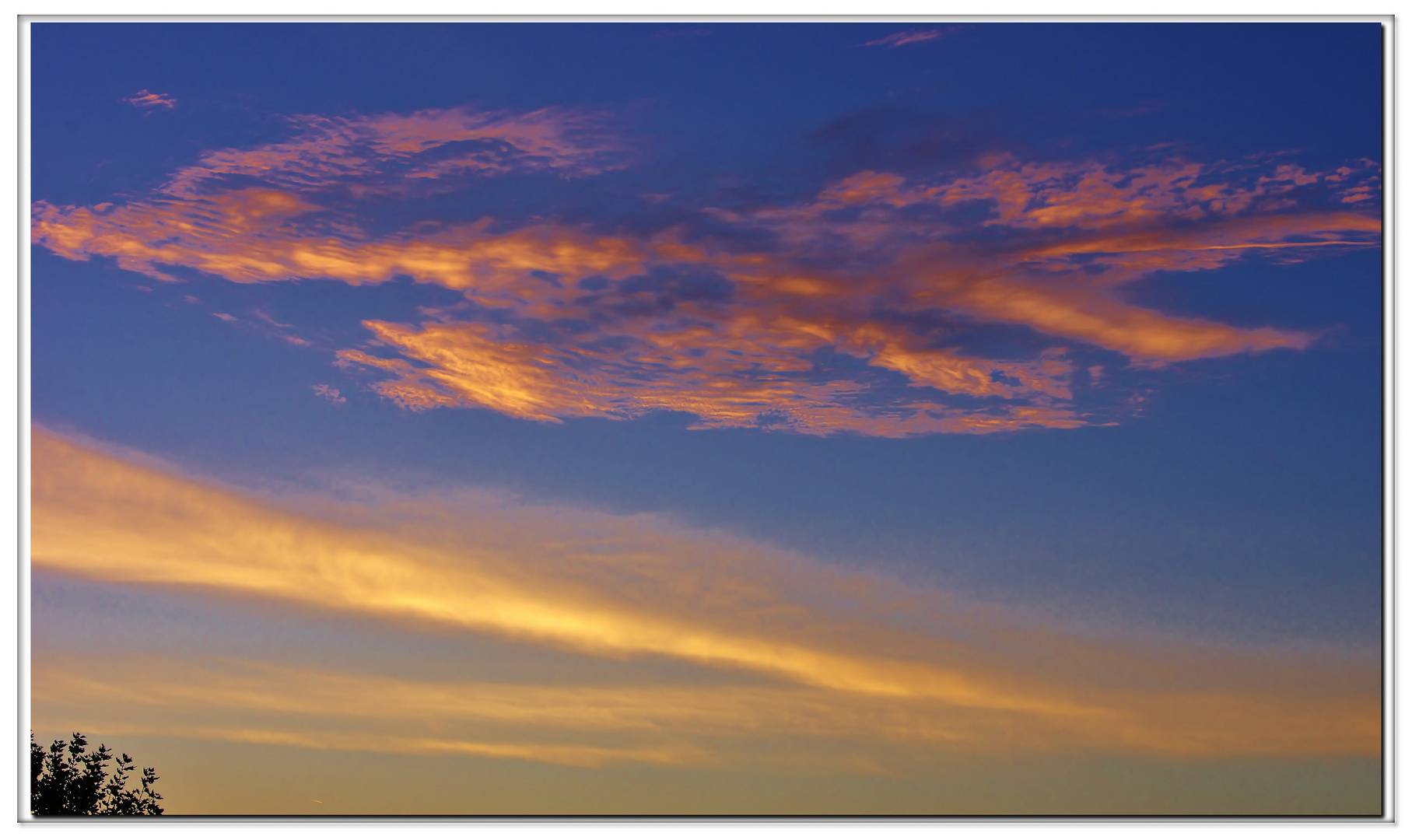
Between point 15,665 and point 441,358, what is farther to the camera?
point 441,358

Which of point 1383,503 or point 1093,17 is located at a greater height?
point 1093,17

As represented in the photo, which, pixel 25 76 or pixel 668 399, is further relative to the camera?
pixel 668 399

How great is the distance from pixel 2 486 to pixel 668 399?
13.3 meters
